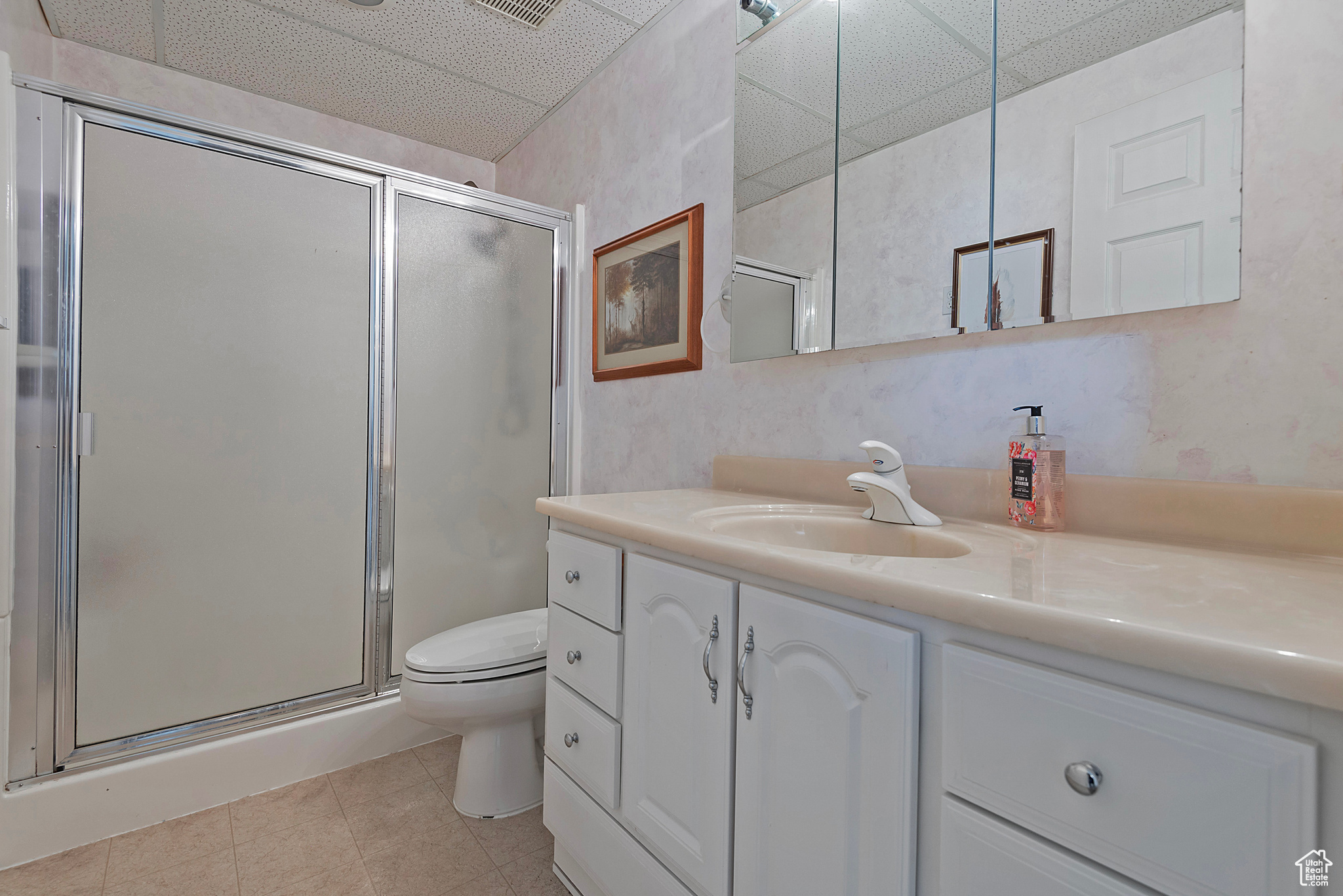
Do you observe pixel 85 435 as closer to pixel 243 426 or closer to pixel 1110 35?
pixel 243 426

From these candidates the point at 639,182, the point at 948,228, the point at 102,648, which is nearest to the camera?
the point at 948,228

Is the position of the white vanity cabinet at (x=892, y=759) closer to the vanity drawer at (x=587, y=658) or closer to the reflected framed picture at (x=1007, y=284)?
the vanity drawer at (x=587, y=658)

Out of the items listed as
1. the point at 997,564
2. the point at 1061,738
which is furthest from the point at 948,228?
Answer: the point at 1061,738

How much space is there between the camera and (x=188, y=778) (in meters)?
1.59

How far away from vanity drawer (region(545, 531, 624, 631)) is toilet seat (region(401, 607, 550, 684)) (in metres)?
0.39

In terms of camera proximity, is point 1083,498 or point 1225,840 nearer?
point 1225,840

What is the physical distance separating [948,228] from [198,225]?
6.16 ft

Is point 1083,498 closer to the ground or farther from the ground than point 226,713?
farther from the ground

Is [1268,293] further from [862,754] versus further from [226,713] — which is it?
[226,713]

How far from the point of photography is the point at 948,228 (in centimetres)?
115

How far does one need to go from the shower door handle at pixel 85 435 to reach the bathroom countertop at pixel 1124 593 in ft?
4.85

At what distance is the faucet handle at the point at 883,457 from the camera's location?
43.2 inches

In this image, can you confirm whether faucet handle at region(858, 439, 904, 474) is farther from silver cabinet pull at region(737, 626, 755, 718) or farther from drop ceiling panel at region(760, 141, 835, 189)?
drop ceiling panel at region(760, 141, 835, 189)

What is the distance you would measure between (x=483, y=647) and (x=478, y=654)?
0.05 metres
